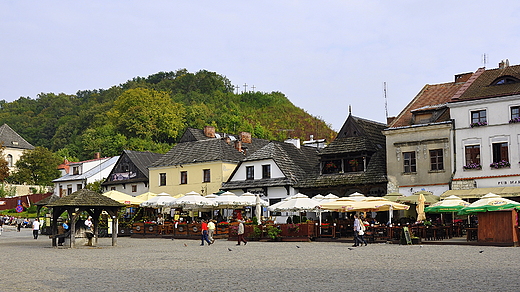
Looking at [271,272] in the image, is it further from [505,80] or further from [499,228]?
[505,80]

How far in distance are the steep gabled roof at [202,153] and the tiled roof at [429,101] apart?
53.0 feet

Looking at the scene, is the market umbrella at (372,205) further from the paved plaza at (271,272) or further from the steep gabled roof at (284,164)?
the steep gabled roof at (284,164)

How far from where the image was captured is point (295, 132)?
11175 cm

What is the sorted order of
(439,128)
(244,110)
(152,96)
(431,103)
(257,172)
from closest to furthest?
(439,128) → (431,103) → (257,172) → (152,96) → (244,110)

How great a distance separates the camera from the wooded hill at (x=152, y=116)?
9262 cm

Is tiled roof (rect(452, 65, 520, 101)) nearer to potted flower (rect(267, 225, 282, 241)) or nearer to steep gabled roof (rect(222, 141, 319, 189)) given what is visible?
steep gabled roof (rect(222, 141, 319, 189))

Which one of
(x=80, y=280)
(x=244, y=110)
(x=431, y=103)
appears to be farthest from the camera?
(x=244, y=110)

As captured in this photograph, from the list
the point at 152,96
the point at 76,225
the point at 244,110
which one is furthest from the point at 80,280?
the point at 244,110

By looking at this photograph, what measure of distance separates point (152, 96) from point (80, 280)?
268ft

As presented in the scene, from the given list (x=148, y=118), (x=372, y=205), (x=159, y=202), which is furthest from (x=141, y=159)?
(x=372, y=205)

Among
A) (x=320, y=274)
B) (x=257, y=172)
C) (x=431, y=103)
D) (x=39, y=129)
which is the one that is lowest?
(x=320, y=274)

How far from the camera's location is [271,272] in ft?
53.6

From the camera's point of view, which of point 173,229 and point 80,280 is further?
point 173,229

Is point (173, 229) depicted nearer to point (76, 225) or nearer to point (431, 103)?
point (76, 225)
